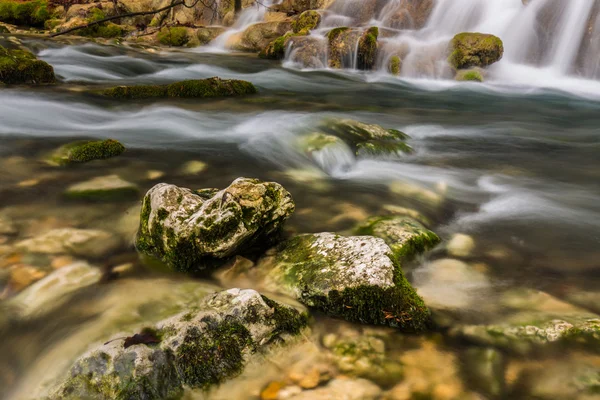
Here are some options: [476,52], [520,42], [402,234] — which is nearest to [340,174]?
[402,234]

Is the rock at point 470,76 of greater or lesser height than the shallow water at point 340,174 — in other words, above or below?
above

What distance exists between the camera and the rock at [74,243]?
3.11m

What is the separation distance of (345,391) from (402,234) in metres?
1.57

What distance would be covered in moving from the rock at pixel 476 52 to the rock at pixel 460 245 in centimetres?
1101

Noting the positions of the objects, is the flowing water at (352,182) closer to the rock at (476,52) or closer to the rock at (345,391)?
the rock at (345,391)

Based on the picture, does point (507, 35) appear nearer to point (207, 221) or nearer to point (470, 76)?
point (470, 76)

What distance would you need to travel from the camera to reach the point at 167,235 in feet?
9.46

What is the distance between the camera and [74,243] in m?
3.22

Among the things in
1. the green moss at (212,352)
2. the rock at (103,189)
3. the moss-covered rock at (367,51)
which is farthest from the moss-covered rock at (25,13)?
the green moss at (212,352)

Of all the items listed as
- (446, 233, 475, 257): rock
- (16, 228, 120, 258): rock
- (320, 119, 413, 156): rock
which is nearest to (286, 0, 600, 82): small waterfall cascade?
(320, 119, 413, 156): rock

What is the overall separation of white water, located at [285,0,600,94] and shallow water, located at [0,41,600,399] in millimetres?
2823

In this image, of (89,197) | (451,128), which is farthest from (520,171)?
(89,197)

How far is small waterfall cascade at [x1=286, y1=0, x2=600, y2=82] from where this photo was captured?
43.3 ft

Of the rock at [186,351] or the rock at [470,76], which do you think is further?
the rock at [470,76]
